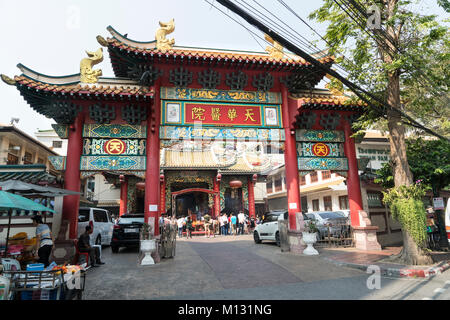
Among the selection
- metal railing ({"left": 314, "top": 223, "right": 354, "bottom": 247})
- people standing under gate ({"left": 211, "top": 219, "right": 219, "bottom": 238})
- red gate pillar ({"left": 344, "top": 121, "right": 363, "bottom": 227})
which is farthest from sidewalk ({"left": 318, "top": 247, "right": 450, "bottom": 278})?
people standing under gate ({"left": 211, "top": 219, "right": 219, "bottom": 238})

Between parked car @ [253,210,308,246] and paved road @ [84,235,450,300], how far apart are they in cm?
367

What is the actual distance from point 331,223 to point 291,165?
12.9 feet

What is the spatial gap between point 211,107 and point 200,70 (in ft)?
4.57

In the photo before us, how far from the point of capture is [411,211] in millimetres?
7734

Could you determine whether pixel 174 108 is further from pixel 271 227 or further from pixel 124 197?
pixel 124 197

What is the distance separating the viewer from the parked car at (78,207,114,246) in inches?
447

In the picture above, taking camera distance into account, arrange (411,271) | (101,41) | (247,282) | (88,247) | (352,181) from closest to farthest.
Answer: (247,282) → (411,271) → (88,247) → (101,41) → (352,181)

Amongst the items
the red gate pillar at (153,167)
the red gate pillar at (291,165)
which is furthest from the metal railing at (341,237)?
the red gate pillar at (153,167)

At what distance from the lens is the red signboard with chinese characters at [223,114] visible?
9875 mm

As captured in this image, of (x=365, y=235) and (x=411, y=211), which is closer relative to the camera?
(x=411, y=211)

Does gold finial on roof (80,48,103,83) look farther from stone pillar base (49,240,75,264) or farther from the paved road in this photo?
the paved road

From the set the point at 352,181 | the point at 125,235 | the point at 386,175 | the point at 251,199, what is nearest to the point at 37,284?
the point at 125,235

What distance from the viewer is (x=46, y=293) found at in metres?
4.26

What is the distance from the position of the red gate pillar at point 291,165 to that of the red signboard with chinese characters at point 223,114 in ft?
3.56
